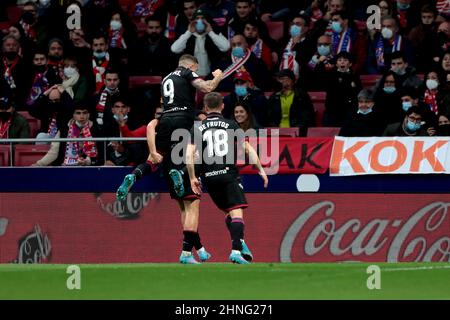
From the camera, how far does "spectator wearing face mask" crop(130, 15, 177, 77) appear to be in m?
23.1

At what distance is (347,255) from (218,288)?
5.94 m

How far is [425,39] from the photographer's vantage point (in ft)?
73.7

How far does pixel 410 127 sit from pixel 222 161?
15.5ft

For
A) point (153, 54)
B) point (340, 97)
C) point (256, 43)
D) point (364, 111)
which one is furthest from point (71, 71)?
point (364, 111)

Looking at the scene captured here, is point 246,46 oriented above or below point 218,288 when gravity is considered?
above

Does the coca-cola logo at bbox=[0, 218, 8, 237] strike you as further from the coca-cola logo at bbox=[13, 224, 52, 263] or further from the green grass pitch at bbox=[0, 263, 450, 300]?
the green grass pitch at bbox=[0, 263, 450, 300]

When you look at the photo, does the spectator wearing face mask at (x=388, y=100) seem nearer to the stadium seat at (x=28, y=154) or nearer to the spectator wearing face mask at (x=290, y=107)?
the spectator wearing face mask at (x=290, y=107)

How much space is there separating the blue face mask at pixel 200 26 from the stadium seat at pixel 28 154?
366cm

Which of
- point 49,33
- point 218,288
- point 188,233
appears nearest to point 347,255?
point 188,233

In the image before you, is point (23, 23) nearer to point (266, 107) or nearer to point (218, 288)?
point (266, 107)

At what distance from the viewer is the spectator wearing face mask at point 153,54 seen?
2309 cm

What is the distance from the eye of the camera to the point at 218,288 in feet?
48.1

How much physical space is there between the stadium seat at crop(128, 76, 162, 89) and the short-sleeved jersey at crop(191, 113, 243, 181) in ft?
21.3

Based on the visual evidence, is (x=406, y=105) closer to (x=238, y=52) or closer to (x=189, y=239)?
(x=238, y=52)
